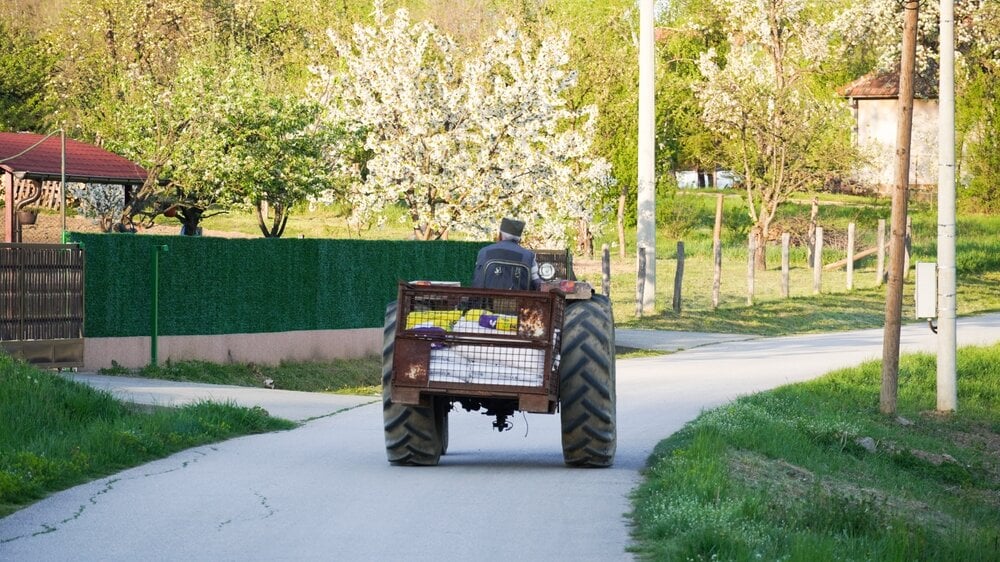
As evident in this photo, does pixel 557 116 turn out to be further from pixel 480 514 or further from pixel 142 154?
pixel 480 514

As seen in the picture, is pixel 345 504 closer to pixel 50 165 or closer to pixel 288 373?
pixel 288 373

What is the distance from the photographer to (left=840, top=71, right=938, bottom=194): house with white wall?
242ft

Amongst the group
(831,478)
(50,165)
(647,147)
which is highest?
(647,147)

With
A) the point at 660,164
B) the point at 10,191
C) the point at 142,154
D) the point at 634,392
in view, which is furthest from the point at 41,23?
the point at 634,392

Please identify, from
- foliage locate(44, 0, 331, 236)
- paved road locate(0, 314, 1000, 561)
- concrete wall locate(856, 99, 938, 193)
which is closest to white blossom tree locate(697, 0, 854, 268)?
concrete wall locate(856, 99, 938, 193)

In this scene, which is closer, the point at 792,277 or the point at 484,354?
the point at 484,354

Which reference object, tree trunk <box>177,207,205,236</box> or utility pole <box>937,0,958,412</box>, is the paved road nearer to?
utility pole <box>937,0,958,412</box>

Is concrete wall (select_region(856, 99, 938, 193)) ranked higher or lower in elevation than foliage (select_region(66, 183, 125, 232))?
higher

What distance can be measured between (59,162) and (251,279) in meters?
6.54

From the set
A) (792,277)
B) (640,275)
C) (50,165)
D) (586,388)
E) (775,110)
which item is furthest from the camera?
(775,110)

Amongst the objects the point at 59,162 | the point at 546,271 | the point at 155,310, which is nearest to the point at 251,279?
the point at 155,310

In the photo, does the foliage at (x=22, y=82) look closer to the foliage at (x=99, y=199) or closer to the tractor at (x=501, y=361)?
the foliage at (x=99, y=199)

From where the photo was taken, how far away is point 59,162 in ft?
99.9

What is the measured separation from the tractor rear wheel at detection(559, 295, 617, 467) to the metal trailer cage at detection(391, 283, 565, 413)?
146 millimetres
